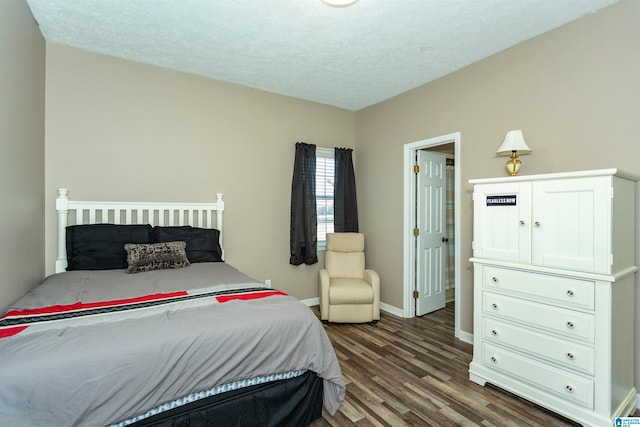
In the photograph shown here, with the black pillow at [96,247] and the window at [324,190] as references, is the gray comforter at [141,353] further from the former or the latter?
the window at [324,190]

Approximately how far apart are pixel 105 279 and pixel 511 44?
12.9 feet

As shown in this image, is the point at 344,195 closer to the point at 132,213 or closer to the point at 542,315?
the point at 132,213

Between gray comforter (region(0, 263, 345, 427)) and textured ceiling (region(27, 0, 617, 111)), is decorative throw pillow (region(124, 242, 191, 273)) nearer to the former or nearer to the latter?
gray comforter (region(0, 263, 345, 427))

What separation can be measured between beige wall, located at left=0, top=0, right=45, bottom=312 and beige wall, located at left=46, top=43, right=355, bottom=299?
0.70 feet

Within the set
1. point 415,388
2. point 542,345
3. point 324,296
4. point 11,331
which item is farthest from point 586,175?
point 11,331

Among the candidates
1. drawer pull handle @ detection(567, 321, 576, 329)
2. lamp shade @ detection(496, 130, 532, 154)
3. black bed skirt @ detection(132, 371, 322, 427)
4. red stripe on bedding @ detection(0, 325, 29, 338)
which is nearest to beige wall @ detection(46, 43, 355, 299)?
red stripe on bedding @ detection(0, 325, 29, 338)

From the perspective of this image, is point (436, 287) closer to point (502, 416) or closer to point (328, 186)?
point (328, 186)

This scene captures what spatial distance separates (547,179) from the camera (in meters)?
2.17

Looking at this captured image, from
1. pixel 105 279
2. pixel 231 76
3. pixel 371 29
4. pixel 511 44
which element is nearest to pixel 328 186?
pixel 231 76

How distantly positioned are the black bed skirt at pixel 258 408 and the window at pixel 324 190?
268 cm

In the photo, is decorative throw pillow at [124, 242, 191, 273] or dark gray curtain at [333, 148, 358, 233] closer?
decorative throw pillow at [124, 242, 191, 273]

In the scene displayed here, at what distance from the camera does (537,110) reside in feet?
9.04

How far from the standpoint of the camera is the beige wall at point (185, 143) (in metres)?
3.01

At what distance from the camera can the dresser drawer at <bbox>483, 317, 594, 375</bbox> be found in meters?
2.00
